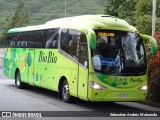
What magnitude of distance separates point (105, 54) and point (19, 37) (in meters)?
8.81

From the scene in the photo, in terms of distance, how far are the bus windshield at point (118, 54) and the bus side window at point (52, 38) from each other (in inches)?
119

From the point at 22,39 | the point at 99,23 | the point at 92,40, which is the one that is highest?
the point at 99,23

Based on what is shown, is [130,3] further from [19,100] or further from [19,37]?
[19,100]

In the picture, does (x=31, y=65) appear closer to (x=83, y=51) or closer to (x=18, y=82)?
(x=18, y=82)

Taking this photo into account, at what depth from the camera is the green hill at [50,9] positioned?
384ft

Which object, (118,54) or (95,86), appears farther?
(118,54)

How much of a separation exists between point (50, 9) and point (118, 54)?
376ft

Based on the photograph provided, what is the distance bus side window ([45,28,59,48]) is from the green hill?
3746 inches

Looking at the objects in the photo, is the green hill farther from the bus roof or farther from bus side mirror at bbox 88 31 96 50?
bus side mirror at bbox 88 31 96 50

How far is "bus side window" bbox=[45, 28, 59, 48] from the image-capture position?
55.3 feet

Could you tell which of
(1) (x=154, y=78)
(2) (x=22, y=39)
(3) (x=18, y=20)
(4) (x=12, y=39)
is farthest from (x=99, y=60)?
(3) (x=18, y=20)

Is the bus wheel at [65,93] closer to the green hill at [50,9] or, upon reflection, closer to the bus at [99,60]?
the bus at [99,60]

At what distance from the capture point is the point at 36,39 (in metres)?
19.4

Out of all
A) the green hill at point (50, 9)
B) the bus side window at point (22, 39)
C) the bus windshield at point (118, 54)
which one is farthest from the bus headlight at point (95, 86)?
the green hill at point (50, 9)
